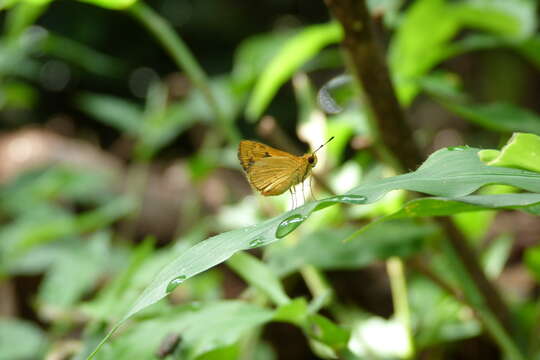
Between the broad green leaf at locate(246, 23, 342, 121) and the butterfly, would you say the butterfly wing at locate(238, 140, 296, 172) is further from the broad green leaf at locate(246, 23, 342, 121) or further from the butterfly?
the broad green leaf at locate(246, 23, 342, 121)

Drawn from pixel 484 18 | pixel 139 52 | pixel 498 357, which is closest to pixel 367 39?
pixel 484 18

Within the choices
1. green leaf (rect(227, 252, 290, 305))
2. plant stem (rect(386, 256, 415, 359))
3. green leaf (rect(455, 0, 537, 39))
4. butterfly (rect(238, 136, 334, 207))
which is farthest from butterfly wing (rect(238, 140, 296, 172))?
green leaf (rect(455, 0, 537, 39))

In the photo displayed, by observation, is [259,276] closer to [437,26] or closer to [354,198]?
[354,198]

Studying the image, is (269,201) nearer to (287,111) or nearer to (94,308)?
(94,308)

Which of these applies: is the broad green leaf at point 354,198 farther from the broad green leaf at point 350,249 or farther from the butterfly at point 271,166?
the broad green leaf at point 350,249

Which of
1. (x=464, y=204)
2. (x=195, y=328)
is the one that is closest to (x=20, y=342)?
(x=195, y=328)

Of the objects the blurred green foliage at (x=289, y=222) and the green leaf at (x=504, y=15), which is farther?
the green leaf at (x=504, y=15)

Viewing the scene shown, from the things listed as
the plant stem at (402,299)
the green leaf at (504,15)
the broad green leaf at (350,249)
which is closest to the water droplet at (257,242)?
the broad green leaf at (350,249)

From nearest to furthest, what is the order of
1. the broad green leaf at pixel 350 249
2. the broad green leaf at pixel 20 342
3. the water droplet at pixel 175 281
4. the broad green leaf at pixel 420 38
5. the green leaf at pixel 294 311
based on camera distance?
the water droplet at pixel 175 281 → the green leaf at pixel 294 311 → the broad green leaf at pixel 350 249 → the broad green leaf at pixel 420 38 → the broad green leaf at pixel 20 342
